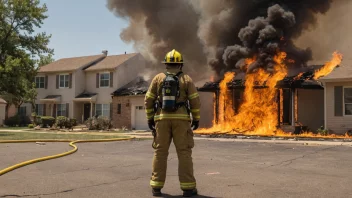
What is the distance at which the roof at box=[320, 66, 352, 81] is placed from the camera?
18.2 metres

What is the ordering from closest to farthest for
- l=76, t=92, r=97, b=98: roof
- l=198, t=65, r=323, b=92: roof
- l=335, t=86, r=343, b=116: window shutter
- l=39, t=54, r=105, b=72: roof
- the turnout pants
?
1. the turnout pants
2. l=335, t=86, r=343, b=116: window shutter
3. l=198, t=65, r=323, b=92: roof
4. l=76, t=92, r=97, b=98: roof
5. l=39, t=54, r=105, b=72: roof

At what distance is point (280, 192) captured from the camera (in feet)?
17.9

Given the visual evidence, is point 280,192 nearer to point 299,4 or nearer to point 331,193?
point 331,193

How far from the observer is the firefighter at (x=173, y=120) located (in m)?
5.26

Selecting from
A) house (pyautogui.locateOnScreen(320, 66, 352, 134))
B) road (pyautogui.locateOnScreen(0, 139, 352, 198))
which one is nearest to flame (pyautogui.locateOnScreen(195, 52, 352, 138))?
house (pyautogui.locateOnScreen(320, 66, 352, 134))

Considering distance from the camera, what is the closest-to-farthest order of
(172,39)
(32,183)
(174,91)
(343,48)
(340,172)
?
1. (174,91)
2. (32,183)
3. (340,172)
4. (343,48)
5. (172,39)

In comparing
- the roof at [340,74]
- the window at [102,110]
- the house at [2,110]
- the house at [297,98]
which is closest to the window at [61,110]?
the window at [102,110]

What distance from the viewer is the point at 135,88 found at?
29.4 m

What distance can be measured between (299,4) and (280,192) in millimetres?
18409

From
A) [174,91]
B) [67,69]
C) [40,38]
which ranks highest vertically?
[40,38]

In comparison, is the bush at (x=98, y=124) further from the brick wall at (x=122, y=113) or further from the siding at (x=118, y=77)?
the siding at (x=118, y=77)

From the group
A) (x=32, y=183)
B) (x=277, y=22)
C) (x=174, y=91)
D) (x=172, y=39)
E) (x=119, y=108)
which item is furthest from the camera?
(x=119, y=108)

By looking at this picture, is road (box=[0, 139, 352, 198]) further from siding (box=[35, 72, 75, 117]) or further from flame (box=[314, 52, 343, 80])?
siding (box=[35, 72, 75, 117])

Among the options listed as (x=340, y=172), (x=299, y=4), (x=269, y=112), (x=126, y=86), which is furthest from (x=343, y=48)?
(x=340, y=172)
